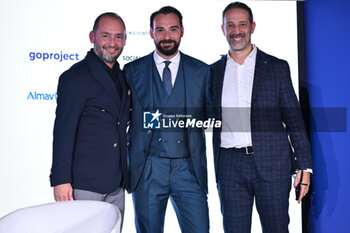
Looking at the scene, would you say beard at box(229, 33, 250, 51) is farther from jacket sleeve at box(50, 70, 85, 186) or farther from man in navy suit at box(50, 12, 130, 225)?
jacket sleeve at box(50, 70, 85, 186)

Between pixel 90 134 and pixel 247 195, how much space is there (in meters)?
1.12

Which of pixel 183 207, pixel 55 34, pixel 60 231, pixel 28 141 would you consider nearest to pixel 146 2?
pixel 55 34

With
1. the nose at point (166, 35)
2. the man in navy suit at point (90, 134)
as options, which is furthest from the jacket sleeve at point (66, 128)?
the nose at point (166, 35)

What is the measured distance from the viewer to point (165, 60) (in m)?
2.41

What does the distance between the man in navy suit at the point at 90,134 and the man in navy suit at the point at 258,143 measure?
696 mm

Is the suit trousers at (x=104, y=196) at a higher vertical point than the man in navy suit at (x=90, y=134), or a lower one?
lower

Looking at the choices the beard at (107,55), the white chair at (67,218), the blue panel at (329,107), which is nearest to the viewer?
the white chair at (67,218)

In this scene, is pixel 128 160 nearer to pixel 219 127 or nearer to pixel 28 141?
pixel 219 127

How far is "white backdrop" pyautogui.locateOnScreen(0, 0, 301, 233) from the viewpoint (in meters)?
2.99

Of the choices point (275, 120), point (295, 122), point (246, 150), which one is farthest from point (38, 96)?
point (295, 122)

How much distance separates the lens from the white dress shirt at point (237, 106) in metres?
2.31

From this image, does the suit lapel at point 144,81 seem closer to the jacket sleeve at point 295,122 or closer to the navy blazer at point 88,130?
the navy blazer at point 88,130

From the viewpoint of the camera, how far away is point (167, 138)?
89.5 inches

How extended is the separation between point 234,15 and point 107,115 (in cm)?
116
